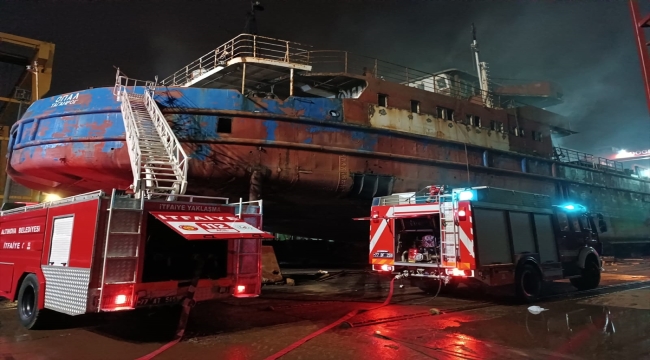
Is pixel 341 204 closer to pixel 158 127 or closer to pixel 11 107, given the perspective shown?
pixel 158 127

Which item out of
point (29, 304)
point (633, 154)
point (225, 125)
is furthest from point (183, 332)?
point (633, 154)

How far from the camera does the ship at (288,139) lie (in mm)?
10531

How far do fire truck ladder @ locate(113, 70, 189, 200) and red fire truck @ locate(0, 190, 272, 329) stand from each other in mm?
1855

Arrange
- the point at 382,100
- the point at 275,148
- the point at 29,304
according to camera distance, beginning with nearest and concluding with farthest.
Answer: the point at 29,304
the point at 275,148
the point at 382,100

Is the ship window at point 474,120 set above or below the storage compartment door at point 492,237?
above

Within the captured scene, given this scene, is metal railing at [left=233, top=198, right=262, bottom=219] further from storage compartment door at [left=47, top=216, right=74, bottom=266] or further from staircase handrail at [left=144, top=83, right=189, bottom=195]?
staircase handrail at [left=144, top=83, right=189, bottom=195]

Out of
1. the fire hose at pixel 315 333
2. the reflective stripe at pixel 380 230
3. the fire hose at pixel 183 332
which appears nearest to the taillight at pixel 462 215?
the reflective stripe at pixel 380 230

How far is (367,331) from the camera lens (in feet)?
16.8

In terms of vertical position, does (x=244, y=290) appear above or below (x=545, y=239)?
below

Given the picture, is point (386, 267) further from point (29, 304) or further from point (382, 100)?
point (382, 100)

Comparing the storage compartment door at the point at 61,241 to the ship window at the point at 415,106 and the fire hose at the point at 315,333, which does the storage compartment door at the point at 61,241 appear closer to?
the fire hose at the point at 315,333

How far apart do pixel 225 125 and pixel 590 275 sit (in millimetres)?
10167

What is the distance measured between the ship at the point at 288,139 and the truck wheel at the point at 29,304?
16.8ft

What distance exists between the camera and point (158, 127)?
941 cm
